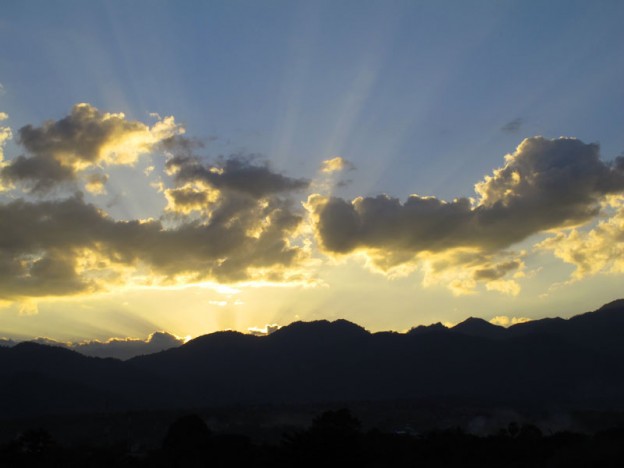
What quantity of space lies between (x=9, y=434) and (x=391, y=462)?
142 meters

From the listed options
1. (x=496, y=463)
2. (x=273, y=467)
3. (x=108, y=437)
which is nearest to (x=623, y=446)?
(x=496, y=463)

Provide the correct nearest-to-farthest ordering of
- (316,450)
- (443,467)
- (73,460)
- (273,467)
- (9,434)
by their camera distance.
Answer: (316,450), (273,467), (443,467), (73,460), (9,434)

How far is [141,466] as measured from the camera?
102312mm

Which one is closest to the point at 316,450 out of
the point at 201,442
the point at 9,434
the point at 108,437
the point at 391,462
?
Result: the point at 391,462

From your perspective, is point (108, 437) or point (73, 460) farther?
point (108, 437)

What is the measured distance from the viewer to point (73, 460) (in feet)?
366

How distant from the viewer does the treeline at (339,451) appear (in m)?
80.5

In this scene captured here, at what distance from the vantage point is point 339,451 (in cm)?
7906

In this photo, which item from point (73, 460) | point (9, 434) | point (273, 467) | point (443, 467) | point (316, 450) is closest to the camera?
point (316, 450)

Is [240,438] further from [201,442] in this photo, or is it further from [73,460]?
[73,460]

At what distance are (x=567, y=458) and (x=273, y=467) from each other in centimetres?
3986

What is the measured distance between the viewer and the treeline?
8050 cm

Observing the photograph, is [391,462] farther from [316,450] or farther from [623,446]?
[623,446]

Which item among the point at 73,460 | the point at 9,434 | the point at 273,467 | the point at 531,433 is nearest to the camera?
the point at 273,467
